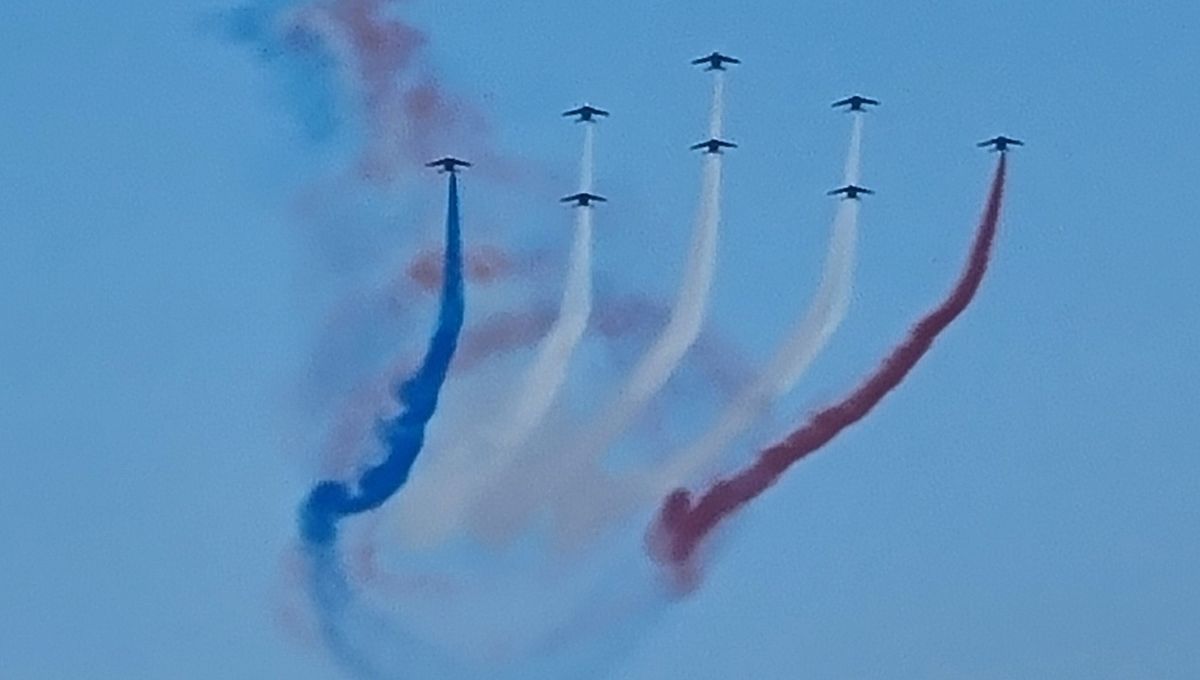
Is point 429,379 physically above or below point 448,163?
below

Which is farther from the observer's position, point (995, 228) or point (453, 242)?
point (995, 228)

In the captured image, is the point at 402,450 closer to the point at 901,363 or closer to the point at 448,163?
the point at 448,163

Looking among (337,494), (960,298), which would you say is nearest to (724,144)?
(960,298)

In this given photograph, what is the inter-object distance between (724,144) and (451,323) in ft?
16.6

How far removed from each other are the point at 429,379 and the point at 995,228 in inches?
327

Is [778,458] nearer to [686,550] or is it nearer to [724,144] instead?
[686,550]

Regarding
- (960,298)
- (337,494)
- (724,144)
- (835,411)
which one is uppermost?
(724,144)

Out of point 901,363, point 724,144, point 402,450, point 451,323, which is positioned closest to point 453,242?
point 451,323

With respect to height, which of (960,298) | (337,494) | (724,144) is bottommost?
(337,494)

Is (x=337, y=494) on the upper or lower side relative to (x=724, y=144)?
lower

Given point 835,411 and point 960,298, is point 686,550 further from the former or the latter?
point 960,298

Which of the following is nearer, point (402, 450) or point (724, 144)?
point (402, 450)

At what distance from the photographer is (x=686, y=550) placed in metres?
27.5

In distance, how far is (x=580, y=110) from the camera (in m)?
28.7
